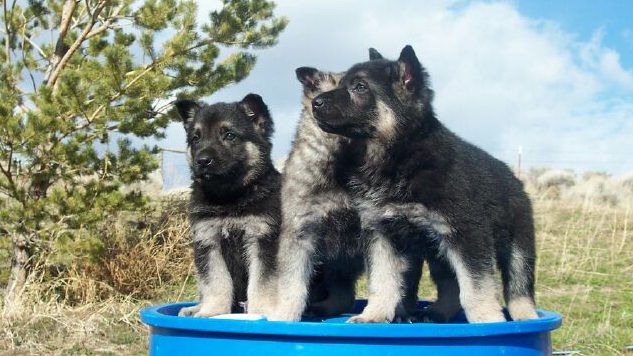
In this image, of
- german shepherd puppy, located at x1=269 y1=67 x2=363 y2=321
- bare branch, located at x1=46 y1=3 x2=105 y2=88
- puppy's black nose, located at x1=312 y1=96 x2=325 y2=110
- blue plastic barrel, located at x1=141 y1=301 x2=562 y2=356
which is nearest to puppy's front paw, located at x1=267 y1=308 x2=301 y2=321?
german shepherd puppy, located at x1=269 y1=67 x2=363 y2=321

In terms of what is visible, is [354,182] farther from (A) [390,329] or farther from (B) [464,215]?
(A) [390,329]

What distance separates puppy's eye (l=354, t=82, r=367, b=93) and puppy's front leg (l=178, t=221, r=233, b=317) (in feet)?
4.39

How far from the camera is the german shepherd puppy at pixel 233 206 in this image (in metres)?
4.41

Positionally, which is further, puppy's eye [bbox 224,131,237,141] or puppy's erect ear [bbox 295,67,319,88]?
puppy's eye [bbox 224,131,237,141]

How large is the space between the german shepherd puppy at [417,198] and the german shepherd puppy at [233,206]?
817mm

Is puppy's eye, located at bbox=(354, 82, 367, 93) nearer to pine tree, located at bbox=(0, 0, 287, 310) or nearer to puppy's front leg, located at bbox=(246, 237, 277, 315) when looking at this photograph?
puppy's front leg, located at bbox=(246, 237, 277, 315)

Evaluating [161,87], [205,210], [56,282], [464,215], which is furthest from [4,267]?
[464,215]

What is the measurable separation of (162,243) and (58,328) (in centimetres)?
231

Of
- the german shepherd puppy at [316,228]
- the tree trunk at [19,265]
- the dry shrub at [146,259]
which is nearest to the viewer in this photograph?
the german shepherd puppy at [316,228]

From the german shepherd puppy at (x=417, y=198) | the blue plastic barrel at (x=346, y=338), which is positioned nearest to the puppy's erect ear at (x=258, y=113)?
the german shepherd puppy at (x=417, y=198)

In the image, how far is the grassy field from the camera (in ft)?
25.1

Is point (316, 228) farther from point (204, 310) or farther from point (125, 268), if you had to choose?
point (125, 268)

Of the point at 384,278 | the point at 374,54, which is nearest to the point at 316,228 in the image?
the point at 384,278

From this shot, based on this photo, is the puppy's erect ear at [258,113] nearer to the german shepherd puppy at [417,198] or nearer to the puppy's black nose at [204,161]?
the puppy's black nose at [204,161]
